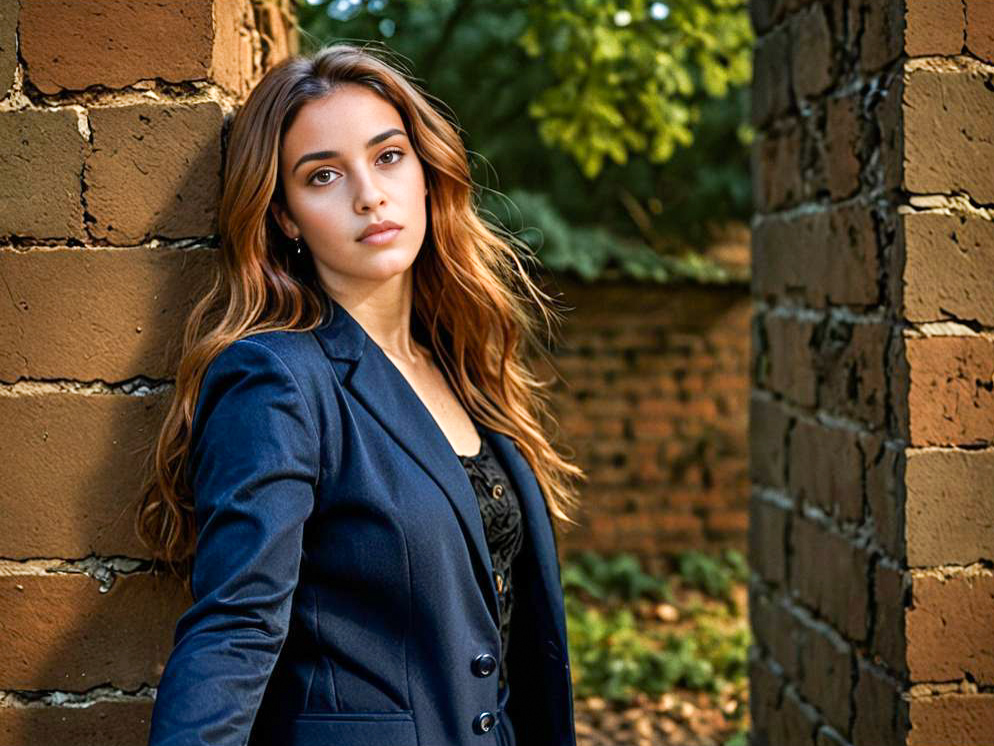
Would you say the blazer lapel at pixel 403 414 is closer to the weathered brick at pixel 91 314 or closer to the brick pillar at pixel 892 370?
the weathered brick at pixel 91 314

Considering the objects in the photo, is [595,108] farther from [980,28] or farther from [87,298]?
[87,298]

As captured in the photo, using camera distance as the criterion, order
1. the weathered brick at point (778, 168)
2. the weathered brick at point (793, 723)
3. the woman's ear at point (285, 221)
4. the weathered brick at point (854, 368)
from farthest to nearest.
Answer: the weathered brick at point (778, 168), the weathered brick at point (793, 723), the weathered brick at point (854, 368), the woman's ear at point (285, 221)

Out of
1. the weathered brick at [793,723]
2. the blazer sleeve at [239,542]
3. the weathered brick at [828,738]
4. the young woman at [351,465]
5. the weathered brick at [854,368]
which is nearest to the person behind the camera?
the blazer sleeve at [239,542]

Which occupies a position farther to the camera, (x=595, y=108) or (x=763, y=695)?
(x=595, y=108)

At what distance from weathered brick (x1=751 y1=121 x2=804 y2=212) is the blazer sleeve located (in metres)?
1.81

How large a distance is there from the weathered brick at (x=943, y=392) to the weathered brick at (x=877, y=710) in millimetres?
546

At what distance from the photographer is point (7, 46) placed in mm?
1904

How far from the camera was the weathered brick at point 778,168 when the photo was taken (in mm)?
2930

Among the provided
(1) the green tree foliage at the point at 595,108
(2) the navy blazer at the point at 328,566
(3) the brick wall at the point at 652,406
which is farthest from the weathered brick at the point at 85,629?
(3) the brick wall at the point at 652,406

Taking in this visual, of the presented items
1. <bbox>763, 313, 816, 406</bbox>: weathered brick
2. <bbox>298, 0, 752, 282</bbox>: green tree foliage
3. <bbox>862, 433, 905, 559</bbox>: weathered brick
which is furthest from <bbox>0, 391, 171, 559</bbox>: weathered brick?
<bbox>298, 0, 752, 282</bbox>: green tree foliage

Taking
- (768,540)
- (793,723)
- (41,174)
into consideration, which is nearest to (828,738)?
(793,723)

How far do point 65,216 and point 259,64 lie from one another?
0.57 m

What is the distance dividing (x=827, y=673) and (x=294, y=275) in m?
1.70

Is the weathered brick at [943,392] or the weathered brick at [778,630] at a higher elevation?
the weathered brick at [943,392]
